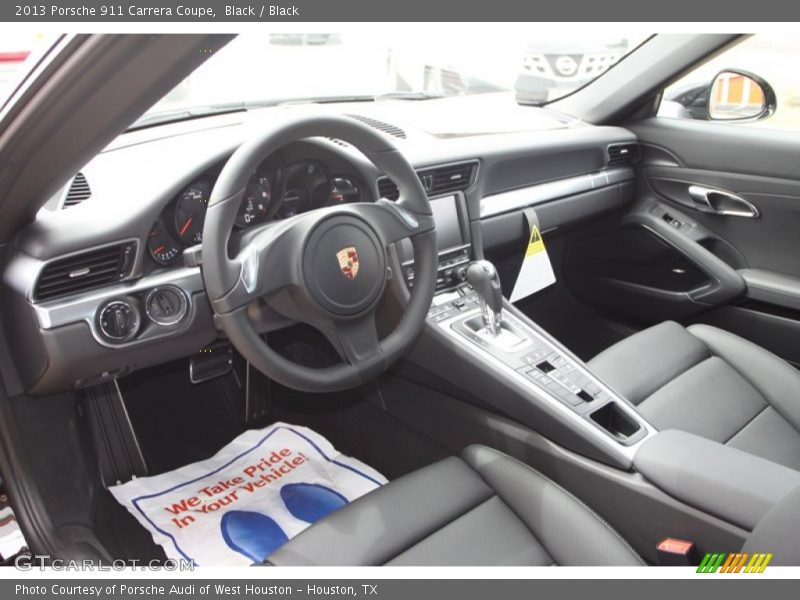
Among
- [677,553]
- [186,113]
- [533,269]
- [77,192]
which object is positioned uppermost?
[186,113]

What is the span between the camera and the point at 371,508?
4.70 ft

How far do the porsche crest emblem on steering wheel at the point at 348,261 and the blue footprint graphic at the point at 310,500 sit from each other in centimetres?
70

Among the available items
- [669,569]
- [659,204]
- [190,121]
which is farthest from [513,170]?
[669,569]

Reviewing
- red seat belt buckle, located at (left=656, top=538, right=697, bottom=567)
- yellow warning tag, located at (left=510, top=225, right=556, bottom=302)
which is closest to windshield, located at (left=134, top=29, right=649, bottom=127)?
yellow warning tag, located at (left=510, top=225, right=556, bottom=302)

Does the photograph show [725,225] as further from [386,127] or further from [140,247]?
[140,247]

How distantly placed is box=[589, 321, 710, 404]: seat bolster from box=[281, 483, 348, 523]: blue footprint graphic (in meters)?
0.74

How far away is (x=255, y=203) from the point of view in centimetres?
155

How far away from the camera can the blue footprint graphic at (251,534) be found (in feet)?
5.62

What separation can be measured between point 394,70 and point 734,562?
1936mm

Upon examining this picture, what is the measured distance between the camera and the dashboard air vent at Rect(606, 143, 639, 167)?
265 centimetres

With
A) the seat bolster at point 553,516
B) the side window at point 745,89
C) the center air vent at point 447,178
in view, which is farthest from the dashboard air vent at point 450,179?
the side window at point 745,89

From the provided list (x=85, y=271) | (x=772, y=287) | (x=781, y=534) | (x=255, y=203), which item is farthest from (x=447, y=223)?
(x=781, y=534)

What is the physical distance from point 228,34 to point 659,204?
84.3 inches

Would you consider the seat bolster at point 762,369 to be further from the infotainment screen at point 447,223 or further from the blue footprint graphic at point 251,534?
the blue footprint graphic at point 251,534
